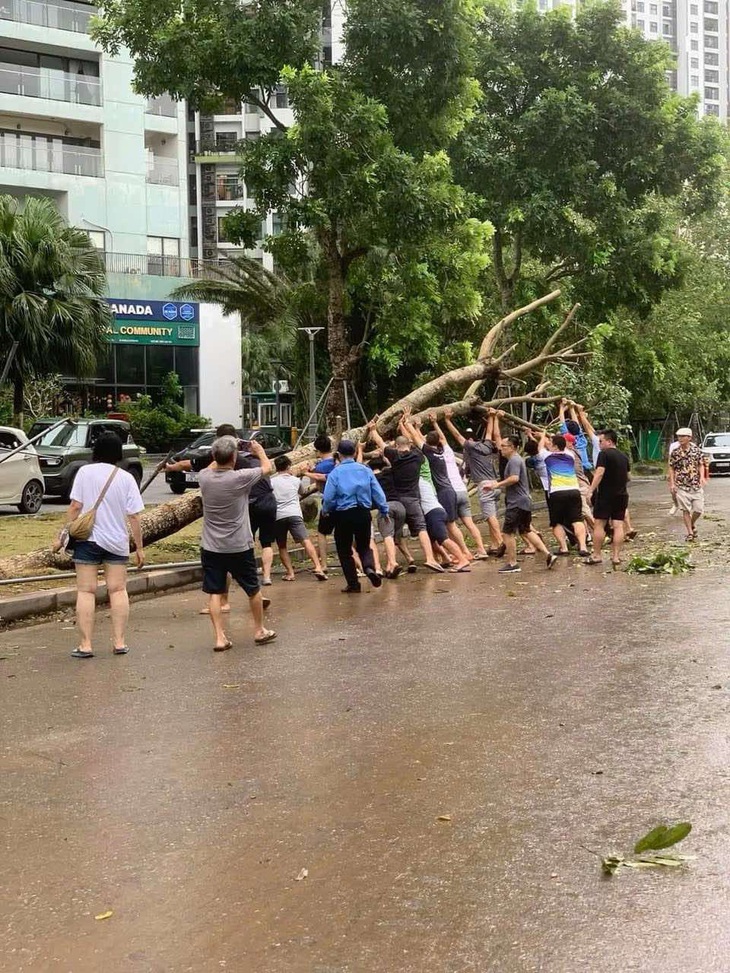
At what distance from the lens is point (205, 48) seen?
18.5m

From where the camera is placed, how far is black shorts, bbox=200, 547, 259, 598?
9648mm

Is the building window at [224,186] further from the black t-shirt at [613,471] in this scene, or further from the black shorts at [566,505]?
the black t-shirt at [613,471]

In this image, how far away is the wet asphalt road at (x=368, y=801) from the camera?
3.94 m

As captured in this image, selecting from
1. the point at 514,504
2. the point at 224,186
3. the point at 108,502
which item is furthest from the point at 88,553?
the point at 224,186

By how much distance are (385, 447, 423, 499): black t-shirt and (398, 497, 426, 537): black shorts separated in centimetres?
6

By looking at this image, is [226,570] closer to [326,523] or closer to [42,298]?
[326,523]

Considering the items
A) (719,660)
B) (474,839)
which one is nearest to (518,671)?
(719,660)

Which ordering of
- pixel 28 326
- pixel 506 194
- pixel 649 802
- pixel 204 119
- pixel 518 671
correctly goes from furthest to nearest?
pixel 204 119 → pixel 28 326 → pixel 506 194 → pixel 518 671 → pixel 649 802

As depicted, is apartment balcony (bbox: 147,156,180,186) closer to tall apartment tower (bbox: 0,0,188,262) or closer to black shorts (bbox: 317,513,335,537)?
tall apartment tower (bbox: 0,0,188,262)

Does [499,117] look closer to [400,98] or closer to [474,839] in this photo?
[400,98]

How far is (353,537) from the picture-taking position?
42.9 ft

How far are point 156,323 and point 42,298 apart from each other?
539 inches

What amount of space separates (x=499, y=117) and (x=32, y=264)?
40.3 ft

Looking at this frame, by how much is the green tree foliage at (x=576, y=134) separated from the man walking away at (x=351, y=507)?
15.3 m
